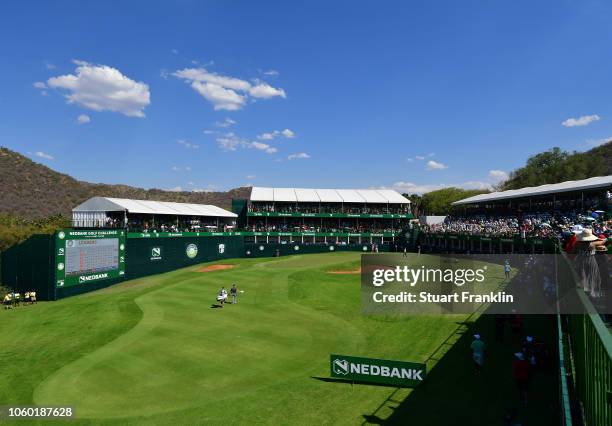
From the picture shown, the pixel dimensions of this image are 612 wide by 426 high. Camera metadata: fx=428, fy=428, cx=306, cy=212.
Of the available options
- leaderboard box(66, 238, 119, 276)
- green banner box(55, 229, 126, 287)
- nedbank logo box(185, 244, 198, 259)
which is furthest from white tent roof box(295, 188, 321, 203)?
leaderboard box(66, 238, 119, 276)

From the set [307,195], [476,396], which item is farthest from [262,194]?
[476,396]

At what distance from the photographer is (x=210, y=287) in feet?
120

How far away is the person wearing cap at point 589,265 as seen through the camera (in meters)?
Answer: 9.02

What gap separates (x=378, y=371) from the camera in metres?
16.8

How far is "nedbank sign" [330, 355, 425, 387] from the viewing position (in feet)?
53.5

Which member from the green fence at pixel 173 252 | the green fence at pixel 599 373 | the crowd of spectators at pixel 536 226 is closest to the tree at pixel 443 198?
the crowd of spectators at pixel 536 226

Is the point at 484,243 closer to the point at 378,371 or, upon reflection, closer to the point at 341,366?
the point at 378,371

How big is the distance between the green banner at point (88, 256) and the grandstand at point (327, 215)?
32.0 meters

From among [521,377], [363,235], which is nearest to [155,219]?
[363,235]

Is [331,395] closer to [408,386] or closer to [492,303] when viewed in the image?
[408,386]

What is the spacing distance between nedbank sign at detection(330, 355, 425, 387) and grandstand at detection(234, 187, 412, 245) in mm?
54021

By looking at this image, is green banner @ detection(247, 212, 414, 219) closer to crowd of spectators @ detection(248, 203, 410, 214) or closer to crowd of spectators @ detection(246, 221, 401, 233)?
crowd of spectators @ detection(248, 203, 410, 214)

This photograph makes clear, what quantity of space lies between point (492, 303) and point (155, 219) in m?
43.0

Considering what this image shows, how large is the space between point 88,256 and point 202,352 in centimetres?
2253
